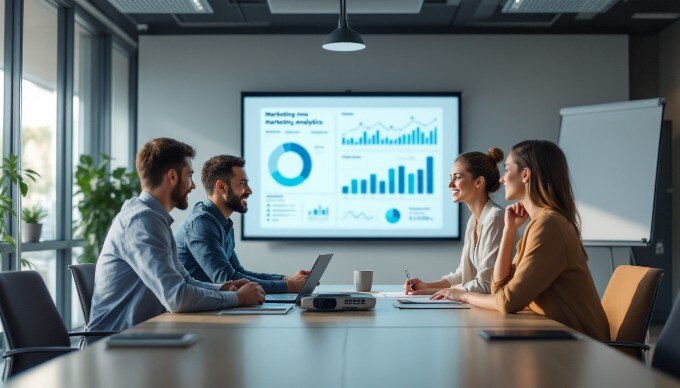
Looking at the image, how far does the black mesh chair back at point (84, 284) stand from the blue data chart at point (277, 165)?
11.7 ft

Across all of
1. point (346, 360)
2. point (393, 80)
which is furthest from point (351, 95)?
point (346, 360)

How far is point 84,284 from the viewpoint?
11.0 ft

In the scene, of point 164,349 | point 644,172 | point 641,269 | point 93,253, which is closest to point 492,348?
→ point 164,349

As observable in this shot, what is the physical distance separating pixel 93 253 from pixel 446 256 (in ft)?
10.4

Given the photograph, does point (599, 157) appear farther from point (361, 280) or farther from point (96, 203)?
point (96, 203)

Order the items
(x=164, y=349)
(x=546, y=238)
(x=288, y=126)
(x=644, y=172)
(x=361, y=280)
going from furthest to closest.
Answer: (x=288, y=126), (x=644, y=172), (x=361, y=280), (x=546, y=238), (x=164, y=349)

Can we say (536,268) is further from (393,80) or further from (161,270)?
(393,80)

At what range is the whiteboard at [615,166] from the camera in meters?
6.19

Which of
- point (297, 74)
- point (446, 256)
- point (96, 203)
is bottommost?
point (446, 256)

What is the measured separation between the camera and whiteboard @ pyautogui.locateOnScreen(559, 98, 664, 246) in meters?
6.19

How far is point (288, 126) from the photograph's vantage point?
274 inches

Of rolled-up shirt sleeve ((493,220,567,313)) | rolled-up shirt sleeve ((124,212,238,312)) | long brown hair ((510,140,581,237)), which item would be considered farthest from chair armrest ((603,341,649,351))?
rolled-up shirt sleeve ((124,212,238,312))

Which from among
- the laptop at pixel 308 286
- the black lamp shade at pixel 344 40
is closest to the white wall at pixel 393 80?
the black lamp shade at pixel 344 40

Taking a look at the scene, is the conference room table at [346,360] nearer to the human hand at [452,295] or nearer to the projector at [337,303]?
the projector at [337,303]
